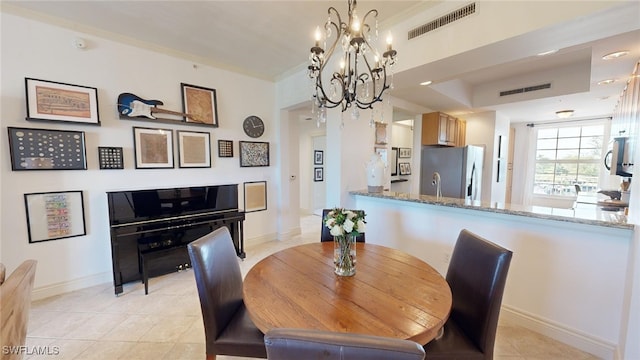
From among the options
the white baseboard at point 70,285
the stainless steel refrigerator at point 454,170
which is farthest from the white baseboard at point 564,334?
the white baseboard at point 70,285

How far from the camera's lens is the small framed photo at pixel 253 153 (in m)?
A: 3.81

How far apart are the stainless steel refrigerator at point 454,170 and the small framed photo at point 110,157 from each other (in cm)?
449

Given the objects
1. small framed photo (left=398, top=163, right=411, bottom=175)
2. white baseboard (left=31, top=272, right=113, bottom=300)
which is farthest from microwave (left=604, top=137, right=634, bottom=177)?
white baseboard (left=31, top=272, right=113, bottom=300)

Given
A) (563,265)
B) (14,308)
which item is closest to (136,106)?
(14,308)

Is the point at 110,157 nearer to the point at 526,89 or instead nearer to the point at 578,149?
the point at 526,89

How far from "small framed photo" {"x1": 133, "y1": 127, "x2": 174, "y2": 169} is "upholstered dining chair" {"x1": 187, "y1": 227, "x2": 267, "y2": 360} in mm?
2118

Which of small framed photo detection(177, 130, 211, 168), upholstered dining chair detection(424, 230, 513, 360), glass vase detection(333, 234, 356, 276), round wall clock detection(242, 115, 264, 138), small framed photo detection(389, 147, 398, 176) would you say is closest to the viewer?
upholstered dining chair detection(424, 230, 513, 360)

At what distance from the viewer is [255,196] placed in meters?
4.00

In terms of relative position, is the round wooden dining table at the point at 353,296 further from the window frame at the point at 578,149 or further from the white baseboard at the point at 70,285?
the window frame at the point at 578,149

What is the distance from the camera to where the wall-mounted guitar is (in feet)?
9.20

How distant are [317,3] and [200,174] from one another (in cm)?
251

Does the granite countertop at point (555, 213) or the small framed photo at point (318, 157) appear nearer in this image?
the granite countertop at point (555, 213)

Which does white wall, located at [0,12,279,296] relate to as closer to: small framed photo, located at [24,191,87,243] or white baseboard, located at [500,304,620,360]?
small framed photo, located at [24,191,87,243]

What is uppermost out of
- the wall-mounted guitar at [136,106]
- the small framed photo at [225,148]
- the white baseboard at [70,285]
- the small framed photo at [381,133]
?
the wall-mounted guitar at [136,106]
